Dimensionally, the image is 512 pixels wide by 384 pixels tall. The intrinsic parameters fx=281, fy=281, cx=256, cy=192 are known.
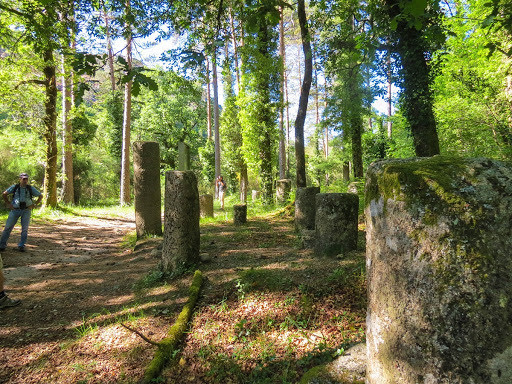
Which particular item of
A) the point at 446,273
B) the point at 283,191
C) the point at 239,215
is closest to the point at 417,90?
the point at 239,215

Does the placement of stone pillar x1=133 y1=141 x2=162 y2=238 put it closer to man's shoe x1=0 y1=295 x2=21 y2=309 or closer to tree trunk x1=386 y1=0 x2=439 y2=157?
man's shoe x1=0 y1=295 x2=21 y2=309

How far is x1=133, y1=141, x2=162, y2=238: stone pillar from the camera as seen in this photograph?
25.5 ft

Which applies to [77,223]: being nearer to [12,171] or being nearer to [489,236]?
[12,171]

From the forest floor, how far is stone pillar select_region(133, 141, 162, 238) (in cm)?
178

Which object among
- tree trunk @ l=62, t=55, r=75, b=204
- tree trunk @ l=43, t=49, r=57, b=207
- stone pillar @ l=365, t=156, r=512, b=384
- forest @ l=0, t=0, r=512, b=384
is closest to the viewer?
stone pillar @ l=365, t=156, r=512, b=384

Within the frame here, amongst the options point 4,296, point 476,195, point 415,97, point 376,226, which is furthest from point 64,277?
point 415,97

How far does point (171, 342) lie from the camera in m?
3.11

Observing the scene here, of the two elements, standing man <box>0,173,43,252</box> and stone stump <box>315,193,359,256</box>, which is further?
standing man <box>0,173,43,252</box>

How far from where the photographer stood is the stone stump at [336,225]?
5.07 meters

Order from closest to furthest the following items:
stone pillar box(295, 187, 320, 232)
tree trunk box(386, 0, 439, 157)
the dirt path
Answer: the dirt path
tree trunk box(386, 0, 439, 157)
stone pillar box(295, 187, 320, 232)

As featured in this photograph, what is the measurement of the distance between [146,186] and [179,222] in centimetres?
332

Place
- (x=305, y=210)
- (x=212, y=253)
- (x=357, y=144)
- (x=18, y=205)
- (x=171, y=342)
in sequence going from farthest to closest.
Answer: (x=357, y=144) → (x=305, y=210) → (x=18, y=205) → (x=212, y=253) → (x=171, y=342)

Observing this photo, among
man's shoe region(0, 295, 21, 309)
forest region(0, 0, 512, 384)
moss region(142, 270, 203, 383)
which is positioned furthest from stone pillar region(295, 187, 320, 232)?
man's shoe region(0, 295, 21, 309)

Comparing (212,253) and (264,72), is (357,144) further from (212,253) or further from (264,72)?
(212,253)
